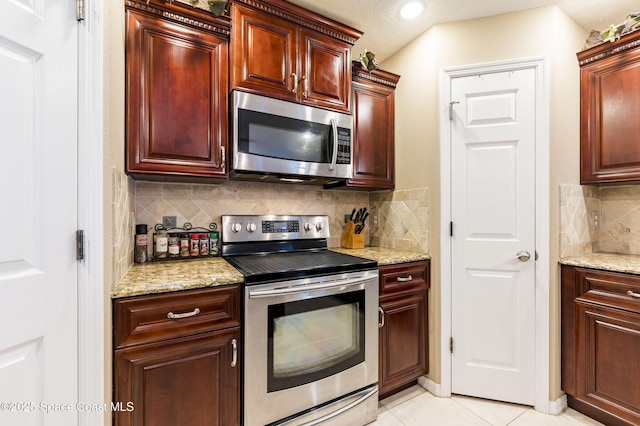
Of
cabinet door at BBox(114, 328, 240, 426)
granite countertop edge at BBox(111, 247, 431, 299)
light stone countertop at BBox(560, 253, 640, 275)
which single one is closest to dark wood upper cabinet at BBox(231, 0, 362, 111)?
granite countertop edge at BBox(111, 247, 431, 299)

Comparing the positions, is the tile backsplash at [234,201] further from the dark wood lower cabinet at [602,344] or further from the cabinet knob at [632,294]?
the cabinet knob at [632,294]

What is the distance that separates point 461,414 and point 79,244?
2.24 metres

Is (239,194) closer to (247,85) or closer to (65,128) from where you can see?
(247,85)

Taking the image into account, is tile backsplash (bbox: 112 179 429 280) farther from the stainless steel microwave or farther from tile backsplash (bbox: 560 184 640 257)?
tile backsplash (bbox: 560 184 640 257)

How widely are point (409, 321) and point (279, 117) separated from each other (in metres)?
1.61

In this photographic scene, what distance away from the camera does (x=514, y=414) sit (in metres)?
1.77

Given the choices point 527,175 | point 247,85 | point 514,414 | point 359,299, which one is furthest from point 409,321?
point 247,85

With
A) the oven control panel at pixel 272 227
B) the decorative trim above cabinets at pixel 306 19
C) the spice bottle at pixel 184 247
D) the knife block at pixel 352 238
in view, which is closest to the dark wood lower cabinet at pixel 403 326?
the knife block at pixel 352 238

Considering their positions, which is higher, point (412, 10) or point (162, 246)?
point (412, 10)

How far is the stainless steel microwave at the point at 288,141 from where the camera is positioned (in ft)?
5.28

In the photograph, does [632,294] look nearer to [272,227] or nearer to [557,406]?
[557,406]

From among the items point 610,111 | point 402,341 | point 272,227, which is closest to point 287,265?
point 272,227

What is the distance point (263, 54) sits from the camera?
5.57ft

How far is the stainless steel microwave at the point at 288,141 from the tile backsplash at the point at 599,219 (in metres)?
1.52
